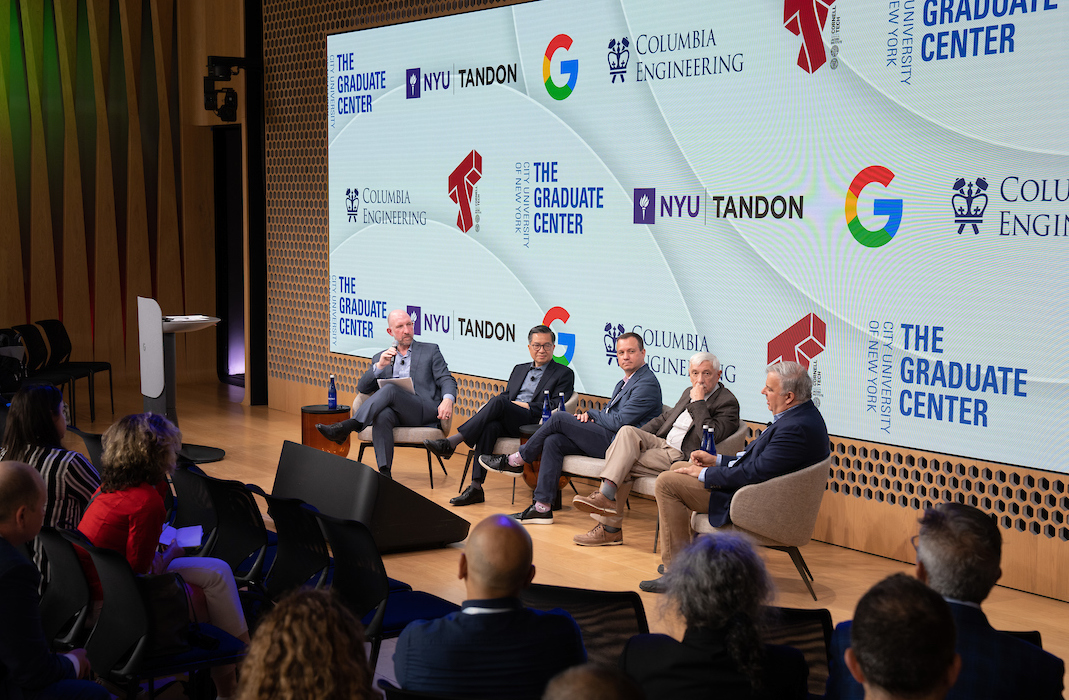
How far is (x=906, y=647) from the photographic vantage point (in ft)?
6.79

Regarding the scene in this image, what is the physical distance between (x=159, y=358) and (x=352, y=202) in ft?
8.36

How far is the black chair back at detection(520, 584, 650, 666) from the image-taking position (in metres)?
3.08

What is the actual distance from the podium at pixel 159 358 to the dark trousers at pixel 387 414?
65.1 inches

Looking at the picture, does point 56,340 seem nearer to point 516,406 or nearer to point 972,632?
point 516,406

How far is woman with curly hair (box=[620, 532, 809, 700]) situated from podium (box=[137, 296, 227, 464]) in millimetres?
6454

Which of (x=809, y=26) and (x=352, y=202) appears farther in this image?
(x=352, y=202)

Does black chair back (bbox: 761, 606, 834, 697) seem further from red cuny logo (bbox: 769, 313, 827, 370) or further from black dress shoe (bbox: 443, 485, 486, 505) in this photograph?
black dress shoe (bbox: 443, 485, 486, 505)

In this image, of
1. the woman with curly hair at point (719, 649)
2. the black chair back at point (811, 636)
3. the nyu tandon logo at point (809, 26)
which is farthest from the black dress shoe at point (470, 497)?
the woman with curly hair at point (719, 649)

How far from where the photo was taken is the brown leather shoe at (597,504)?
6.27m

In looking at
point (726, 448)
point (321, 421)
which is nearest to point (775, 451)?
point (726, 448)

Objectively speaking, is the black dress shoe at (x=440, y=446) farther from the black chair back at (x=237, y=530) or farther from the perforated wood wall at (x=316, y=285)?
the black chair back at (x=237, y=530)

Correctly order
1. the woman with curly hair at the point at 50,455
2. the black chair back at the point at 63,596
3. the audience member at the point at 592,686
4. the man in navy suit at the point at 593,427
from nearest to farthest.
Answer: the audience member at the point at 592,686, the black chair back at the point at 63,596, the woman with curly hair at the point at 50,455, the man in navy suit at the point at 593,427

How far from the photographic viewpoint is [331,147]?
33.7ft

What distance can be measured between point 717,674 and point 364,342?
Answer: 776 cm
